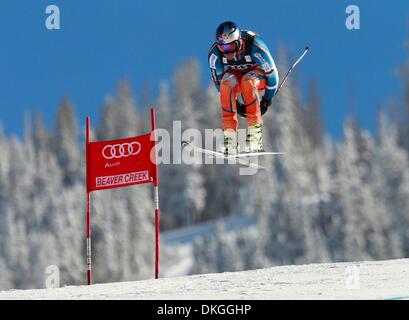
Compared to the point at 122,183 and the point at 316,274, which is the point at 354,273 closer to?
the point at 316,274

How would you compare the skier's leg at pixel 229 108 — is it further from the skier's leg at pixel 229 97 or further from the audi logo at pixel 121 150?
the audi logo at pixel 121 150

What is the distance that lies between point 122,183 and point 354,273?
4.81 meters

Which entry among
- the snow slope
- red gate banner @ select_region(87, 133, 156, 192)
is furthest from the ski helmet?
the snow slope

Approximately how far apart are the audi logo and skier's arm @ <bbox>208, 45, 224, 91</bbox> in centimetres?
215

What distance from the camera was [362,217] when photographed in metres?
67.4

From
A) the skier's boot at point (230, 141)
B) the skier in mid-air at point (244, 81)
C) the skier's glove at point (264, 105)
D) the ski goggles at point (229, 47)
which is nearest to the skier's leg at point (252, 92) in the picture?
the skier in mid-air at point (244, 81)

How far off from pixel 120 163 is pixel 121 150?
0.24 metres

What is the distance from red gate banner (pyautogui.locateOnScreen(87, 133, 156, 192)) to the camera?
1554 centimetres

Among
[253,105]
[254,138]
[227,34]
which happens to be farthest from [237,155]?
[227,34]

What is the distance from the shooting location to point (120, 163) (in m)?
15.8

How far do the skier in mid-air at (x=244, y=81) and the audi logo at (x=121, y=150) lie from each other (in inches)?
74.4

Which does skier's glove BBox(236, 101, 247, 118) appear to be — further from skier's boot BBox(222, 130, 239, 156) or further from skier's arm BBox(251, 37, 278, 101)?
skier's arm BBox(251, 37, 278, 101)

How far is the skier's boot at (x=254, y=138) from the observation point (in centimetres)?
1441
